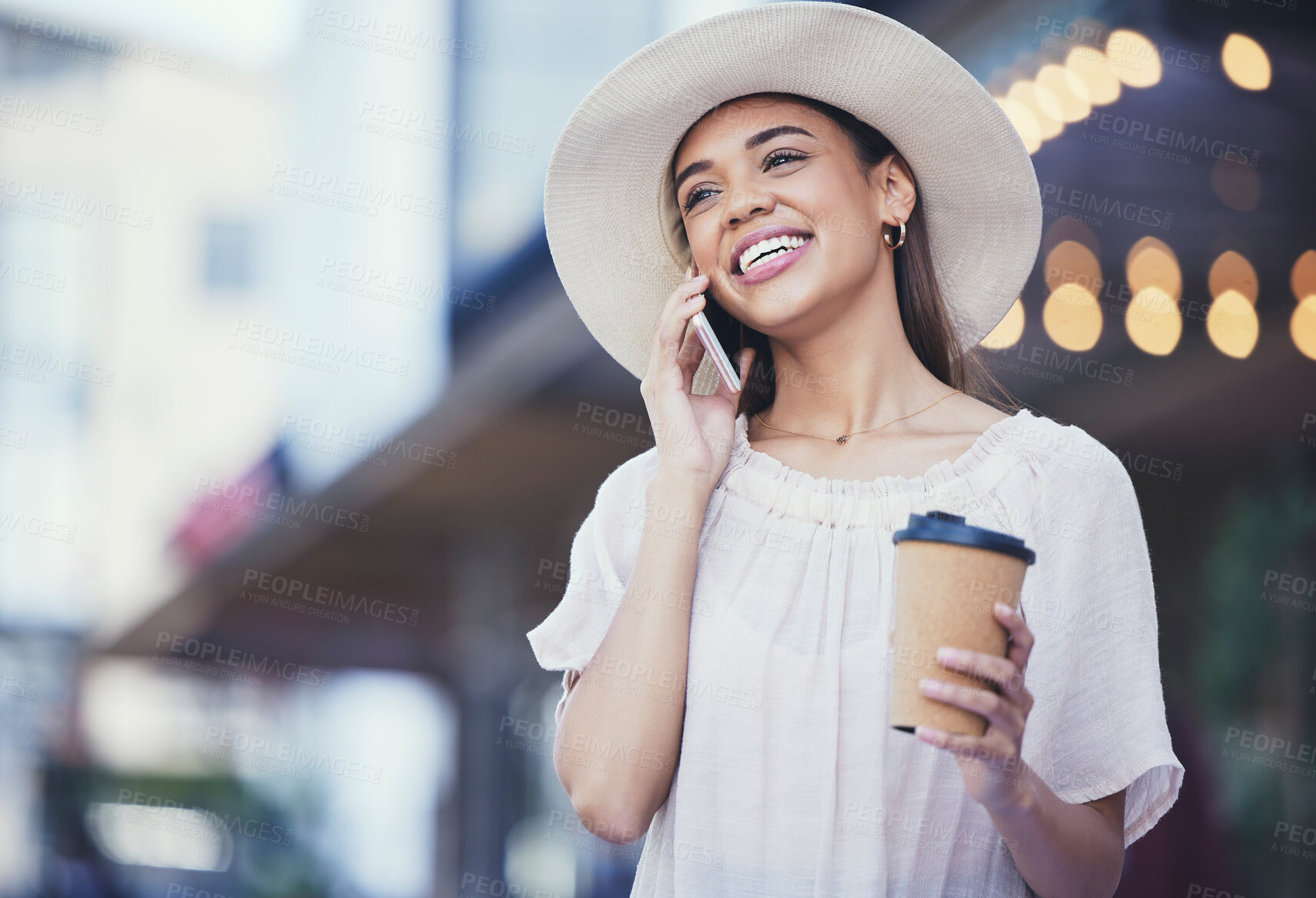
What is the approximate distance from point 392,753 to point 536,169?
9.04m

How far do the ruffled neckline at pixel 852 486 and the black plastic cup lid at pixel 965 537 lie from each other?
551 millimetres

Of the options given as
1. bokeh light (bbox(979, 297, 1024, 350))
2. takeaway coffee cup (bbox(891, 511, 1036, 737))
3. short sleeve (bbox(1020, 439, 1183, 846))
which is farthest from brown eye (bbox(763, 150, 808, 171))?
bokeh light (bbox(979, 297, 1024, 350))

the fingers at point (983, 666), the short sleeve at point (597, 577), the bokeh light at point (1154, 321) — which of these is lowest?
the fingers at point (983, 666)

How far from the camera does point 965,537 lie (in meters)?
1.16

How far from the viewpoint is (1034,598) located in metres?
1.68

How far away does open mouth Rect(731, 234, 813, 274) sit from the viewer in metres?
1.86

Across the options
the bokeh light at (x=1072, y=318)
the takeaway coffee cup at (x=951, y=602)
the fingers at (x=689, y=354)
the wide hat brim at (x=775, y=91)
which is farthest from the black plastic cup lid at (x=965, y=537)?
the bokeh light at (x=1072, y=318)

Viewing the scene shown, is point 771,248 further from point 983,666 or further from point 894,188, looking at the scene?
point 983,666

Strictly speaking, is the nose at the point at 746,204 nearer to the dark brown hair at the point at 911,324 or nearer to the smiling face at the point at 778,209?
the smiling face at the point at 778,209

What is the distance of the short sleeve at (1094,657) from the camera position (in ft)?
5.36

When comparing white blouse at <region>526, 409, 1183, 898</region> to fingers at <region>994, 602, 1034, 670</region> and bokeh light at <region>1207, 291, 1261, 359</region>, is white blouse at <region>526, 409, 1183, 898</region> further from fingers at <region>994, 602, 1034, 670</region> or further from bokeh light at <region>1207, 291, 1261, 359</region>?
bokeh light at <region>1207, 291, 1261, 359</region>

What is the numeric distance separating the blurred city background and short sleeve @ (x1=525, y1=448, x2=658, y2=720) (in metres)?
1.63

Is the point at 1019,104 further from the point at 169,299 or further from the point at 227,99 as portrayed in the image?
the point at 227,99

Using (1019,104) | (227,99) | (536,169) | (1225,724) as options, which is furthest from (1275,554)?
(227,99)
